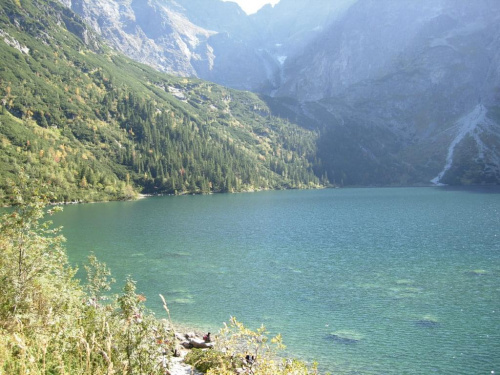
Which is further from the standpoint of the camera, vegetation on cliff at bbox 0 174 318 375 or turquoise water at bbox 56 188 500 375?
turquoise water at bbox 56 188 500 375

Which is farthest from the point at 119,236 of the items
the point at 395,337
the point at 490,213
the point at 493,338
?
the point at 490,213

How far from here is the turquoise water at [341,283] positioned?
23.9m

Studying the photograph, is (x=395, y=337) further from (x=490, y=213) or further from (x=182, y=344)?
(x=490, y=213)

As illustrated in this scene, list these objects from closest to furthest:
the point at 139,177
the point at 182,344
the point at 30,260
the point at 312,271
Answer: the point at 30,260 < the point at 182,344 < the point at 312,271 < the point at 139,177

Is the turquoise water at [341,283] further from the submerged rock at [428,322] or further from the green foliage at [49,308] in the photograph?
the green foliage at [49,308]

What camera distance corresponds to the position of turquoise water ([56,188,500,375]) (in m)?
23.9

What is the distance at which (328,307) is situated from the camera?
3164 cm

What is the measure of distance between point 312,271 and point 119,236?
41.3 metres

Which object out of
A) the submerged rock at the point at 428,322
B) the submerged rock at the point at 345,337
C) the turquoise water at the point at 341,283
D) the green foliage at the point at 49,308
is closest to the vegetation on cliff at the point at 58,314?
the green foliage at the point at 49,308

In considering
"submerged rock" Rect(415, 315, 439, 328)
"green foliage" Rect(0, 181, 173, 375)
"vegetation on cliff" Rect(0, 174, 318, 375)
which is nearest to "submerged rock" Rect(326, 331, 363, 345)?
"submerged rock" Rect(415, 315, 439, 328)

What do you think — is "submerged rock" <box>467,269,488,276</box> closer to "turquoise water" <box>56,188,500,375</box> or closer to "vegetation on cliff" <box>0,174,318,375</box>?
"turquoise water" <box>56,188,500,375</box>

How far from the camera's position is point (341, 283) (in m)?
38.1

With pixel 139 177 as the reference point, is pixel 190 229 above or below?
below

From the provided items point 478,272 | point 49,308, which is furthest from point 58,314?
point 478,272
